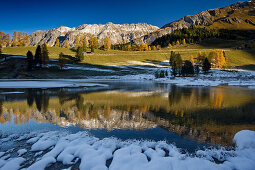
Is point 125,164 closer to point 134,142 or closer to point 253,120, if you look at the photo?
point 134,142

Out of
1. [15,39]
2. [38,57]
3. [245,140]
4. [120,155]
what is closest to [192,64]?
[245,140]

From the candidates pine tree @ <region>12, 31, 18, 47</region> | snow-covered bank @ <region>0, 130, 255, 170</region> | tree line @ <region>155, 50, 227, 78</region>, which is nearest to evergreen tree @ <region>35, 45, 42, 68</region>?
tree line @ <region>155, 50, 227, 78</region>

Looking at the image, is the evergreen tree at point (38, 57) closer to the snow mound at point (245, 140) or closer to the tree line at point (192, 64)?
the tree line at point (192, 64)

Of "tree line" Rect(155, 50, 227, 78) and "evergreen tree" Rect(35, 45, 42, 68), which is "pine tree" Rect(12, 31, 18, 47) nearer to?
"evergreen tree" Rect(35, 45, 42, 68)

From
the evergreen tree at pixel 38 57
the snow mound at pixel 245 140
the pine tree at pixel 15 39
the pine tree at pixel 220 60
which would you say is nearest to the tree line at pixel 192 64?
the pine tree at pixel 220 60

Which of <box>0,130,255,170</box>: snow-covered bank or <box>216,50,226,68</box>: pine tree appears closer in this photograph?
<box>0,130,255,170</box>: snow-covered bank

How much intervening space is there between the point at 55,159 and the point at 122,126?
15.0 feet

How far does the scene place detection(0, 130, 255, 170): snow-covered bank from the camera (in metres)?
4.99

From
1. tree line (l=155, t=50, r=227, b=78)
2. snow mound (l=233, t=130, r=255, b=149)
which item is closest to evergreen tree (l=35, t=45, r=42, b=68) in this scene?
tree line (l=155, t=50, r=227, b=78)

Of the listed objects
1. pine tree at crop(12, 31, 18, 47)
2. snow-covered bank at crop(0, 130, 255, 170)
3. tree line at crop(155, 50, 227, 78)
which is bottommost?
snow-covered bank at crop(0, 130, 255, 170)

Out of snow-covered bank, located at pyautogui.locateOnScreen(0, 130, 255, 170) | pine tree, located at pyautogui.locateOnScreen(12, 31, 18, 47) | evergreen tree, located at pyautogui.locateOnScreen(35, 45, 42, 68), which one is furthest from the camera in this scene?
pine tree, located at pyautogui.locateOnScreen(12, 31, 18, 47)

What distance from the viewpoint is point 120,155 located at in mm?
5605

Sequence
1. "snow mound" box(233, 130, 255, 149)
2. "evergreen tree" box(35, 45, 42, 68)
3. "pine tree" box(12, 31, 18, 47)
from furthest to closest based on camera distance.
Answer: "pine tree" box(12, 31, 18, 47) < "evergreen tree" box(35, 45, 42, 68) < "snow mound" box(233, 130, 255, 149)

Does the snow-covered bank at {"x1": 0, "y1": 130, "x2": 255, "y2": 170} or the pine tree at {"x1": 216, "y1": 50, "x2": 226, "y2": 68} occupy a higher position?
the pine tree at {"x1": 216, "y1": 50, "x2": 226, "y2": 68}
